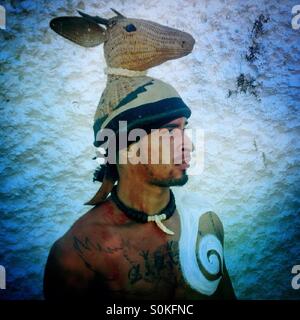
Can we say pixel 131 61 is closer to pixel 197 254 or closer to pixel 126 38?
pixel 126 38

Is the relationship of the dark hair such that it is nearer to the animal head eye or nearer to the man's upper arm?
the man's upper arm

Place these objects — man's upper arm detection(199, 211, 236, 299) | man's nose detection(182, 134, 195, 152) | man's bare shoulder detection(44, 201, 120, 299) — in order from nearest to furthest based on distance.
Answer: man's bare shoulder detection(44, 201, 120, 299)
man's nose detection(182, 134, 195, 152)
man's upper arm detection(199, 211, 236, 299)

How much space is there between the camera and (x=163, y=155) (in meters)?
1.91

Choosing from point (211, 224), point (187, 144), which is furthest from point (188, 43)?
point (211, 224)

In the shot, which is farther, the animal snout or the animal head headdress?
the animal snout

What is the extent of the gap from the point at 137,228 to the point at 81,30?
1133 millimetres

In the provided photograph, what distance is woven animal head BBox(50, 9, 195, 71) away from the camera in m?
1.85

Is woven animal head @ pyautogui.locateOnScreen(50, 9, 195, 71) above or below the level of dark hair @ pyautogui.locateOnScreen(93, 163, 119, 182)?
above

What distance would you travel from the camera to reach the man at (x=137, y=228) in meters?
1.85

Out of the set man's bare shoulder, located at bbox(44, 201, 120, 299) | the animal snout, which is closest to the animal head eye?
the animal snout

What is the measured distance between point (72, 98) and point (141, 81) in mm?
412

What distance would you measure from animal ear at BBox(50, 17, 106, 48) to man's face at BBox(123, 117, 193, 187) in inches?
24.0
